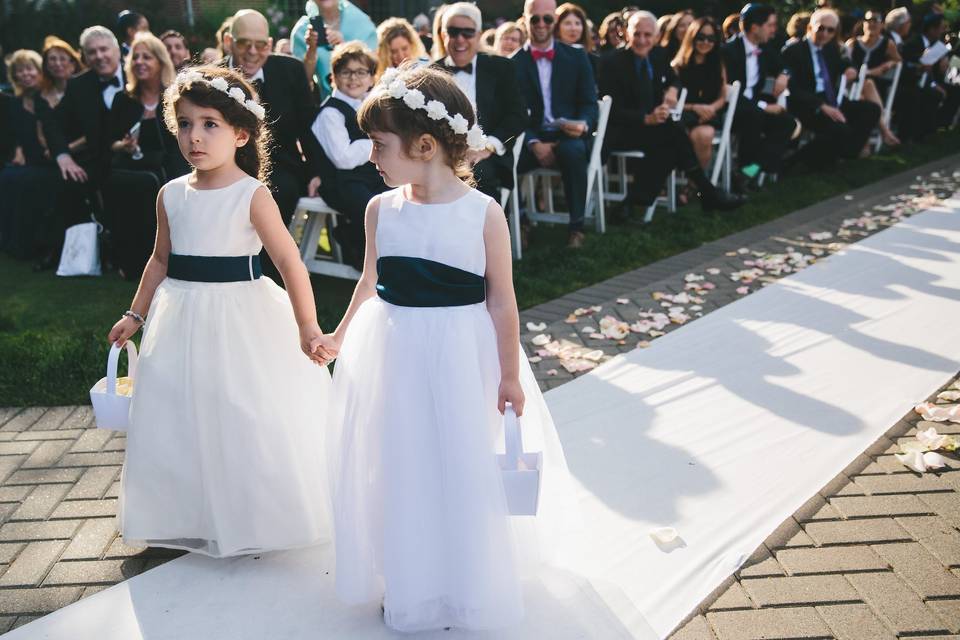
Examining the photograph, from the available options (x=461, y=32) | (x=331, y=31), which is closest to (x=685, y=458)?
(x=461, y=32)

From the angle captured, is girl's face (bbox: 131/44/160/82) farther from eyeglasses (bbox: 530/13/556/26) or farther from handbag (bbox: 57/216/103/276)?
eyeglasses (bbox: 530/13/556/26)

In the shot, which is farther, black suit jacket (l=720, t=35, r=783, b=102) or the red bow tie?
black suit jacket (l=720, t=35, r=783, b=102)

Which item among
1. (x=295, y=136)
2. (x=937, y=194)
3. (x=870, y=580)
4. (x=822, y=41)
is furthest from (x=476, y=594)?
(x=822, y=41)

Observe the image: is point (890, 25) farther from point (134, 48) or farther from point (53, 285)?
point (53, 285)

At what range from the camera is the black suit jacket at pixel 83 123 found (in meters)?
6.78

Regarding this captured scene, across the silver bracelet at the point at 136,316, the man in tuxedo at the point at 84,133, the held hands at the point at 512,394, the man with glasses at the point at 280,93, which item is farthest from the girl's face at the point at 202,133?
the man in tuxedo at the point at 84,133

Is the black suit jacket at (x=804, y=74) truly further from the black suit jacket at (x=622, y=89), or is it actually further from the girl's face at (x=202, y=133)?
the girl's face at (x=202, y=133)

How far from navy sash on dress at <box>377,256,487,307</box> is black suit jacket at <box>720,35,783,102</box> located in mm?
7581

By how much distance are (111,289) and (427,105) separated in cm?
503

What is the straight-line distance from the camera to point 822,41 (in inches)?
392

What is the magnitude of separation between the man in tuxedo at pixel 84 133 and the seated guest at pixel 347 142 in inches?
80.6

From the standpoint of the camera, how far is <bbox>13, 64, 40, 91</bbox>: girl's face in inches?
308

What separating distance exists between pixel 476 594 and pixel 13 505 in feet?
6.79

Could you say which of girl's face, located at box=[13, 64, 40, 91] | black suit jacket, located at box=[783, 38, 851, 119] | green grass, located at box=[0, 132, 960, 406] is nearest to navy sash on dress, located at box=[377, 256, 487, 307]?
green grass, located at box=[0, 132, 960, 406]
